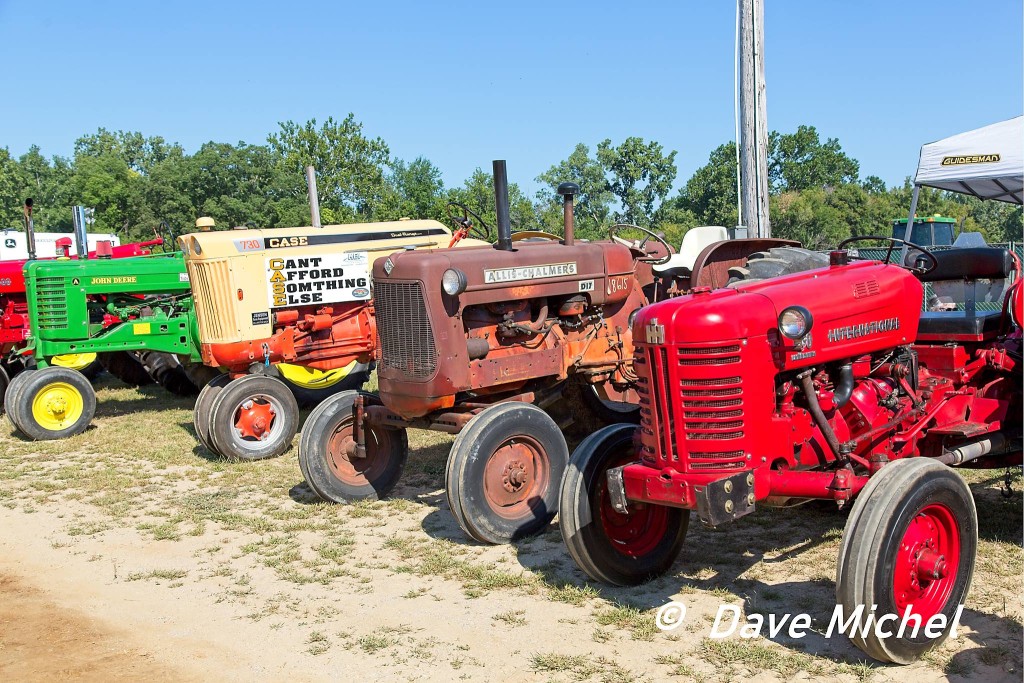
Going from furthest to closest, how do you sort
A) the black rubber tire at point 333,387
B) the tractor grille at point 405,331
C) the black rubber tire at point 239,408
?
1. the black rubber tire at point 333,387
2. the black rubber tire at point 239,408
3. the tractor grille at point 405,331

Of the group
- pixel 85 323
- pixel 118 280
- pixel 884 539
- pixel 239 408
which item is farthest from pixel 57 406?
pixel 884 539

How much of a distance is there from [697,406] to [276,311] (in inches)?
207

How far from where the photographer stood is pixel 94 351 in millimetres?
9703

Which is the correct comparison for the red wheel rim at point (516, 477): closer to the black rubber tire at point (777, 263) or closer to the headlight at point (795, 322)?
the black rubber tire at point (777, 263)

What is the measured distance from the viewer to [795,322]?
12.3 ft

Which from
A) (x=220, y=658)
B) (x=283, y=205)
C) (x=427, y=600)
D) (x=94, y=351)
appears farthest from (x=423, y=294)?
(x=283, y=205)

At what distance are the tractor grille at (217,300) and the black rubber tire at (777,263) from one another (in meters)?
4.11

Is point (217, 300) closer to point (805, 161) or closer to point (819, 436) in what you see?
point (819, 436)

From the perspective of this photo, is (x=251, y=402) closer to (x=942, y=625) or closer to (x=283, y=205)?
(x=942, y=625)

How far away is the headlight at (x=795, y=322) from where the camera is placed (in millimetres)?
3732

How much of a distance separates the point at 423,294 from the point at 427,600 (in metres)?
1.76

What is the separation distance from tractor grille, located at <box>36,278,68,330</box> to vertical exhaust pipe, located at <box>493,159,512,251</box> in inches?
221

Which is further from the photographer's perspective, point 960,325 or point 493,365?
point 493,365

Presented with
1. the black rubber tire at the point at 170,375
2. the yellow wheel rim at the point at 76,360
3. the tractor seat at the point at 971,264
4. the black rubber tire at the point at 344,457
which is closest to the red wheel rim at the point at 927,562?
the tractor seat at the point at 971,264
